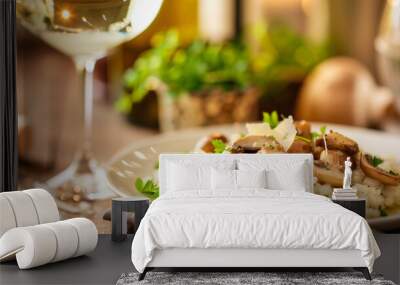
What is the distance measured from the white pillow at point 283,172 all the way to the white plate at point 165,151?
1.00 ft

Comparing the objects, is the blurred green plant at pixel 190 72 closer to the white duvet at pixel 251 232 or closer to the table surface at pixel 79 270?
the table surface at pixel 79 270

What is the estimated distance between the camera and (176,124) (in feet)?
13.2

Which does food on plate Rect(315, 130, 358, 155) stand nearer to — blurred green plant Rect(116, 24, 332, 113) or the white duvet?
blurred green plant Rect(116, 24, 332, 113)

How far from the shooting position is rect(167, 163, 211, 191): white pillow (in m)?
3.25

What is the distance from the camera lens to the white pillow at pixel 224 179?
322 centimetres

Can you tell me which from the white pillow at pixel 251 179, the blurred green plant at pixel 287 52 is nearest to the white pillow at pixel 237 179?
the white pillow at pixel 251 179

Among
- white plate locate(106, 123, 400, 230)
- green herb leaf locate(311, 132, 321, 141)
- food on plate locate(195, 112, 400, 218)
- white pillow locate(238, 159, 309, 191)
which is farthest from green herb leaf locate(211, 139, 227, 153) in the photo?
green herb leaf locate(311, 132, 321, 141)

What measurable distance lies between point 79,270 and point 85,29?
0.84m

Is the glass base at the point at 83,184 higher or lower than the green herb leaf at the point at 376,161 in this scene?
lower

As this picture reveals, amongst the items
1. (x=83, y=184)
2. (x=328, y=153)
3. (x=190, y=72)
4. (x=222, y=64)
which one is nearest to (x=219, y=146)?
(x=328, y=153)

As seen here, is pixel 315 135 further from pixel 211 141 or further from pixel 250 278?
pixel 250 278

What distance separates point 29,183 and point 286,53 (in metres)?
1.99

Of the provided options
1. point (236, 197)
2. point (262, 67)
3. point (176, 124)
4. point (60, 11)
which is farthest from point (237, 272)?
point (262, 67)

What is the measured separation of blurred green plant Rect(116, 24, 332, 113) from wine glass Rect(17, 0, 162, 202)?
2.87 ft
